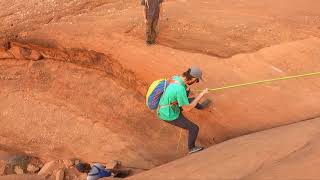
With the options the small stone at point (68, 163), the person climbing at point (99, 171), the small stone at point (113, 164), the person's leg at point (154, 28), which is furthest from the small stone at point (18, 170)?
the person's leg at point (154, 28)

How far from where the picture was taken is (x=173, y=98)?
5.91 m

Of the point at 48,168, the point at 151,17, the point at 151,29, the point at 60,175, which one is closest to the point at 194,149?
the point at 60,175

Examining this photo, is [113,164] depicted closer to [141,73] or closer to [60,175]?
[60,175]

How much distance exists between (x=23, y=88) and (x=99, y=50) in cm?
171

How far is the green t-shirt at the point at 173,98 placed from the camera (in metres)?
5.82

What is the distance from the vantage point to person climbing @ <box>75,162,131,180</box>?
6371 millimetres

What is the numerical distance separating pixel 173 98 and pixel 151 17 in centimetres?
334

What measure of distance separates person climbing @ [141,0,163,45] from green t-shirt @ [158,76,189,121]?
288 centimetres

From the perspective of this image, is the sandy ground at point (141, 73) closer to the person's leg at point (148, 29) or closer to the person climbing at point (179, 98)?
the person's leg at point (148, 29)

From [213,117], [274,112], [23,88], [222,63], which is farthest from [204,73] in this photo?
[23,88]

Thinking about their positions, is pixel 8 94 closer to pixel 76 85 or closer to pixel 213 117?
pixel 76 85

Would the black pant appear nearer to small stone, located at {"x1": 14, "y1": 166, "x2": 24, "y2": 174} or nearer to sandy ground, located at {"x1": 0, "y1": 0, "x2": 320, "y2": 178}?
sandy ground, located at {"x1": 0, "y1": 0, "x2": 320, "y2": 178}

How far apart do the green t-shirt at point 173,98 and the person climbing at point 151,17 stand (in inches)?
113

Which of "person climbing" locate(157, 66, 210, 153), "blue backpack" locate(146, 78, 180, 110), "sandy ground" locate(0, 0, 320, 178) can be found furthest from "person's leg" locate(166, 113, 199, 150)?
"sandy ground" locate(0, 0, 320, 178)
